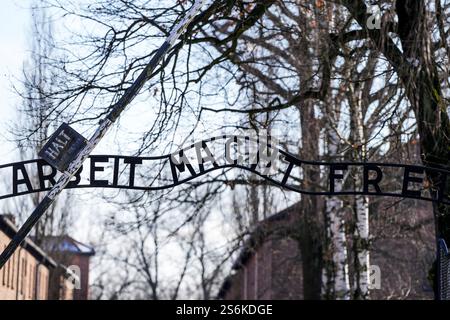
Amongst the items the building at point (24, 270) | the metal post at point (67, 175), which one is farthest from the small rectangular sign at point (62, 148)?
the building at point (24, 270)

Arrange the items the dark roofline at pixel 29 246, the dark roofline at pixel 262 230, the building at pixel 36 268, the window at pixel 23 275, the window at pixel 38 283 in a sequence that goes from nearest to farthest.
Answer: the dark roofline at pixel 262 230, the dark roofline at pixel 29 246, the building at pixel 36 268, the window at pixel 23 275, the window at pixel 38 283

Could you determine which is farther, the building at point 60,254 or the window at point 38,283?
the window at point 38,283

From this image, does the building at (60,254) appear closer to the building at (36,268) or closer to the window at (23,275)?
the building at (36,268)

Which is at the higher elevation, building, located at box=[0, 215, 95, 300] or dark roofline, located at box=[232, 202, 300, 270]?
building, located at box=[0, 215, 95, 300]

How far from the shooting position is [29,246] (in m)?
48.4

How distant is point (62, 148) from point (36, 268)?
43968 millimetres

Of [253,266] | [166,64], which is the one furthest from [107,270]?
[166,64]

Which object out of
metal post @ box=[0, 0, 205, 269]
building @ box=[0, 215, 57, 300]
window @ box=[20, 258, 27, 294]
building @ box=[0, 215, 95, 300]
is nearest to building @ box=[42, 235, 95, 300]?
building @ box=[0, 215, 95, 300]

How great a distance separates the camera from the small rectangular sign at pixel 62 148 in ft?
38.7

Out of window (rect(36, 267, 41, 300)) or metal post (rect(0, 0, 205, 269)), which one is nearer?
metal post (rect(0, 0, 205, 269))

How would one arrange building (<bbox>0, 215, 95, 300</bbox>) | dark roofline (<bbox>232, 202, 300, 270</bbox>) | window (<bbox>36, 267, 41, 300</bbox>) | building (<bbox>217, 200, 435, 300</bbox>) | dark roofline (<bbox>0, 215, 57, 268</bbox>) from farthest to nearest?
window (<bbox>36, 267, 41, 300</bbox>), building (<bbox>0, 215, 95, 300</bbox>), dark roofline (<bbox>0, 215, 57, 268</bbox>), dark roofline (<bbox>232, 202, 300, 270</bbox>), building (<bbox>217, 200, 435, 300</bbox>)

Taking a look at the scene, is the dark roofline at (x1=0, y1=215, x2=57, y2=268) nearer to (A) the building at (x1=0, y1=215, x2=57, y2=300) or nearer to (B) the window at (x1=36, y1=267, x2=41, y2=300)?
(A) the building at (x1=0, y1=215, x2=57, y2=300)

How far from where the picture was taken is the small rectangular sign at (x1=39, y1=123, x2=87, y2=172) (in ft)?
38.7

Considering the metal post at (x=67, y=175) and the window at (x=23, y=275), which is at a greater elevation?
the window at (x=23, y=275)
